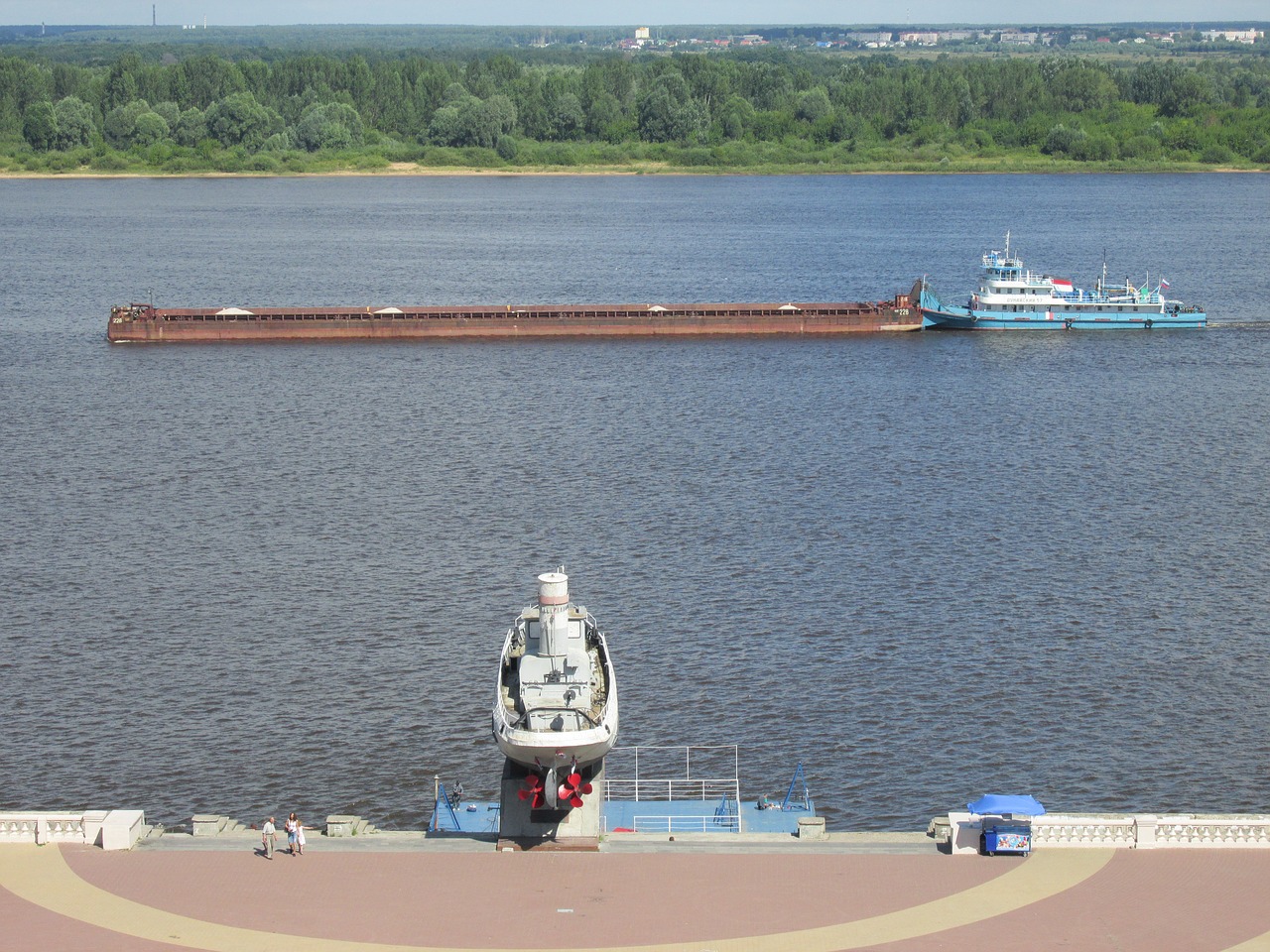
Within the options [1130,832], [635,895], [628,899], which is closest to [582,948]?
[628,899]

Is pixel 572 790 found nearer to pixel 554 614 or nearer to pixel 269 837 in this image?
pixel 554 614

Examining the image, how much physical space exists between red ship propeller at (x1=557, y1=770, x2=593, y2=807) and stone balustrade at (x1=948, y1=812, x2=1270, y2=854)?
7858 mm

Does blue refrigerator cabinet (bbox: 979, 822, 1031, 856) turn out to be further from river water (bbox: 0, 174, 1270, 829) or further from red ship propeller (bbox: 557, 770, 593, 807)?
red ship propeller (bbox: 557, 770, 593, 807)

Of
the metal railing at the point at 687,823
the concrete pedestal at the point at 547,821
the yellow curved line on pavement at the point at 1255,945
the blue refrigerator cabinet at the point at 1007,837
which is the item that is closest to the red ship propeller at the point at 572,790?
the concrete pedestal at the point at 547,821

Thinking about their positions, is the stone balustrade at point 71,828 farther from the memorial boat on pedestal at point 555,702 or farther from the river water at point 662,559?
the memorial boat on pedestal at point 555,702

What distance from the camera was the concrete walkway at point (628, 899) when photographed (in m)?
31.5

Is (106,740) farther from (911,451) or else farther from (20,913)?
(911,451)

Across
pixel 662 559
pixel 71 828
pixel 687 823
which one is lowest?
pixel 662 559

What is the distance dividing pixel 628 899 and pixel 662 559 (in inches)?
1215

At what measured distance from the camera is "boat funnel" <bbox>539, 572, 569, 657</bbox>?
38312mm

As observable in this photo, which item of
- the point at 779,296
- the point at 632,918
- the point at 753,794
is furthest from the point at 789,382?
the point at 632,918

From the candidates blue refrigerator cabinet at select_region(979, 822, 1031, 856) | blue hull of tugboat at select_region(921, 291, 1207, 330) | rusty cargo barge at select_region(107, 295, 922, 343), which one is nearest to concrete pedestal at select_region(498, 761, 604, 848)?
blue refrigerator cabinet at select_region(979, 822, 1031, 856)

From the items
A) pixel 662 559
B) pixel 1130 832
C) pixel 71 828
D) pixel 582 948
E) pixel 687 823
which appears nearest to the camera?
pixel 582 948

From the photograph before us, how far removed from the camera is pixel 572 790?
1405 inches
